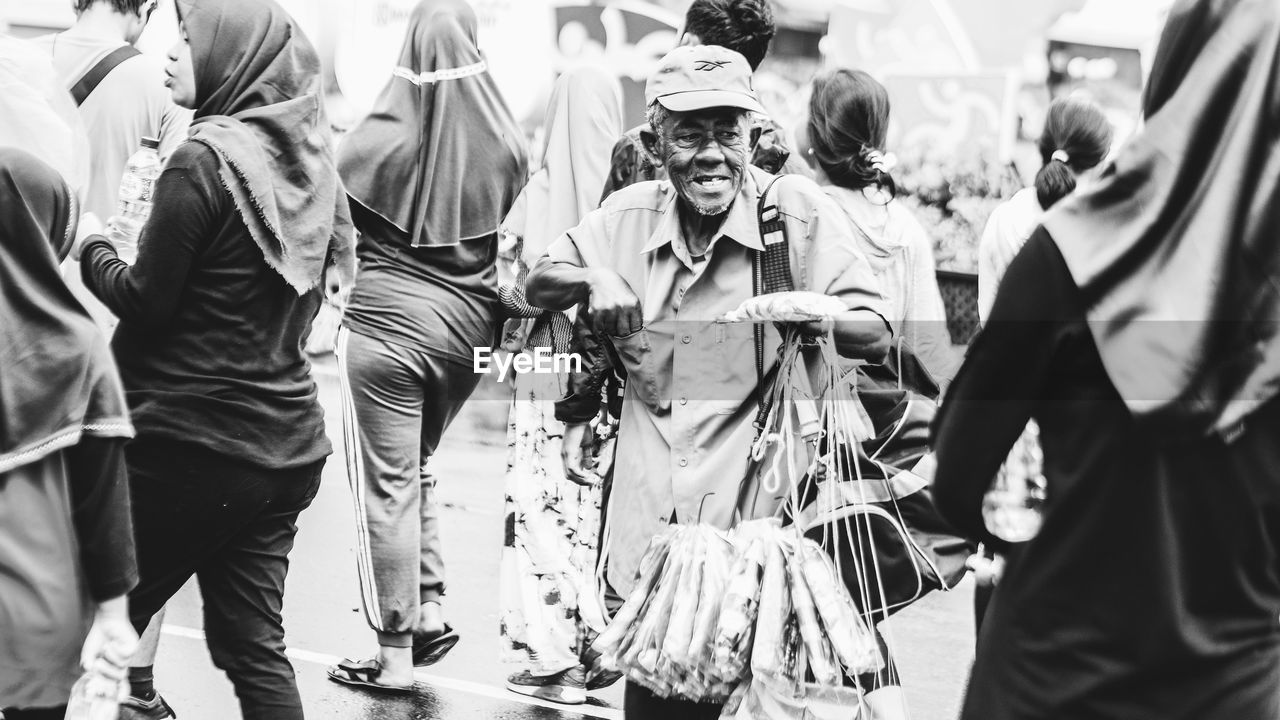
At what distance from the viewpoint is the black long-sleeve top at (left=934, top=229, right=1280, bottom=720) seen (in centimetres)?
202

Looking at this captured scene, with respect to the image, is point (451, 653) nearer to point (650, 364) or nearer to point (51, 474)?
point (650, 364)

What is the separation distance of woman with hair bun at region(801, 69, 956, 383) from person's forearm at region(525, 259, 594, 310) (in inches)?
50.4

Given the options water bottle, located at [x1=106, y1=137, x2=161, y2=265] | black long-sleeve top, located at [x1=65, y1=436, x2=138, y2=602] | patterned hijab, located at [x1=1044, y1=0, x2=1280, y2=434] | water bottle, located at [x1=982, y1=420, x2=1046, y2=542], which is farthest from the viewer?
water bottle, located at [x1=106, y1=137, x2=161, y2=265]

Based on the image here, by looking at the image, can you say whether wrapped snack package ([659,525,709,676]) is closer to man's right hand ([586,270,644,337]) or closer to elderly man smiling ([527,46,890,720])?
elderly man smiling ([527,46,890,720])

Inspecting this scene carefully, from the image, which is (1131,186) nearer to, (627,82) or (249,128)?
(249,128)

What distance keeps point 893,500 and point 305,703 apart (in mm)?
2318

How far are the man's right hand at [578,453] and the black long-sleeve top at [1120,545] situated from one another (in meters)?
2.69

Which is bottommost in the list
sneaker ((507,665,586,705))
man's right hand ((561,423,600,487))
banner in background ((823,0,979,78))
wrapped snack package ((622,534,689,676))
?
sneaker ((507,665,586,705))

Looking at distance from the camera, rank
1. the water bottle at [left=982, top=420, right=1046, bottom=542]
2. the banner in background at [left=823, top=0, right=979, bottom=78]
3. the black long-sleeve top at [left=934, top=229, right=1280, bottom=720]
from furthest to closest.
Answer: the banner in background at [left=823, top=0, right=979, bottom=78] → the water bottle at [left=982, top=420, right=1046, bottom=542] → the black long-sleeve top at [left=934, top=229, right=1280, bottom=720]

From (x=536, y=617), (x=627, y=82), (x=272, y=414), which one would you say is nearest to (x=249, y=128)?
(x=272, y=414)

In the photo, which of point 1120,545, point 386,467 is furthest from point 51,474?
point 386,467

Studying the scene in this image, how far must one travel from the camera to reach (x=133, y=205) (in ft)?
12.1

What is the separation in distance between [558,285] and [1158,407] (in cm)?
173

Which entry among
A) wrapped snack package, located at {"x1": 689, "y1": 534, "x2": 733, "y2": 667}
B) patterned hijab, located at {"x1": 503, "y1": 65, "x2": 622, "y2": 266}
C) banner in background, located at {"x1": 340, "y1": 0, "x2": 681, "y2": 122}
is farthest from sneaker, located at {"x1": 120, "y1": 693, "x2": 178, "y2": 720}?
banner in background, located at {"x1": 340, "y1": 0, "x2": 681, "y2": 122}
